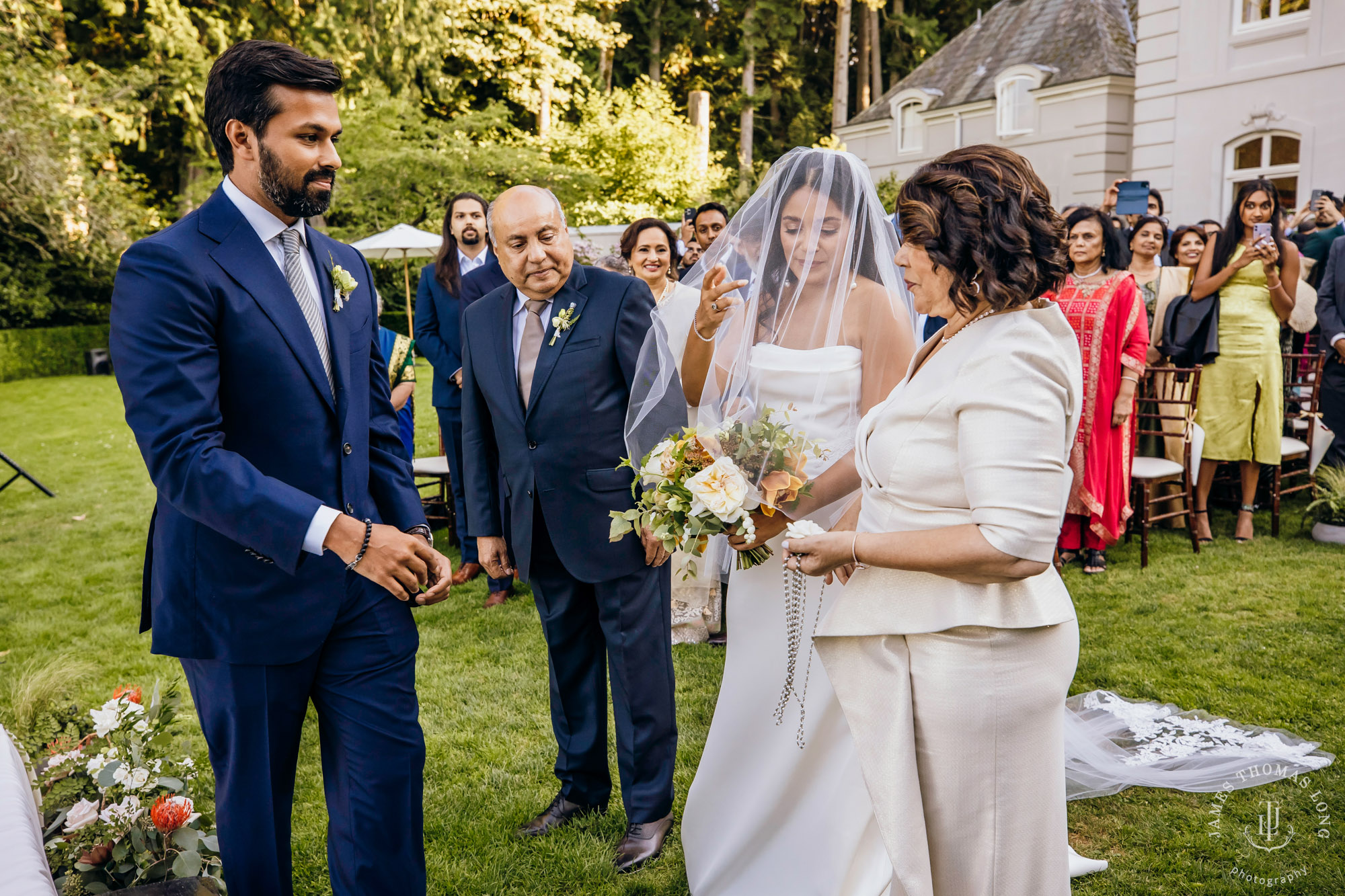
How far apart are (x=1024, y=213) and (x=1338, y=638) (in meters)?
4.50

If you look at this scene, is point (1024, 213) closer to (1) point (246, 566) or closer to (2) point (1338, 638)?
(1) point (246, 566)

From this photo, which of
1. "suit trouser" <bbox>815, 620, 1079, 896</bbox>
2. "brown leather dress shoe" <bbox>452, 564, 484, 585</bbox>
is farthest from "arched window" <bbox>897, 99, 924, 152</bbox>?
"suit trouser" <bbox>815, 620, 1079, 896</bbox>

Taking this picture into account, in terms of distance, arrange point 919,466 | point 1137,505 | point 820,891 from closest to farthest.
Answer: point 919,466
point 820,891
point 1137,505

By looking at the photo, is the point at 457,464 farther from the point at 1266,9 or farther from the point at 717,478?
the point at 1266,9

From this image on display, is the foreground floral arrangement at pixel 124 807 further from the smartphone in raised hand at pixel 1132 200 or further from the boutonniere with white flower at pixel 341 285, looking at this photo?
the smartphone in raised hand at pixel 1132 200

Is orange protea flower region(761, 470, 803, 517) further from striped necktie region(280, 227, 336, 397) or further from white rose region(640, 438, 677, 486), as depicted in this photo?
striped necktie region(280, 227, 336, 397)

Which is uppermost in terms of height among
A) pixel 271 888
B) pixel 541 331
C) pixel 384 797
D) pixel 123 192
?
pixel 123 192

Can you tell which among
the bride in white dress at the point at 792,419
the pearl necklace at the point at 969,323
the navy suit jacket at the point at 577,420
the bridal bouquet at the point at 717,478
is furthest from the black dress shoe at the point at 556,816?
the pearl necklace at the point at 969,323

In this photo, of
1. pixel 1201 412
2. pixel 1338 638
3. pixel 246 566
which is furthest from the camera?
pixel 1201 412

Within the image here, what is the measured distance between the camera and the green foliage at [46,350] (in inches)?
810

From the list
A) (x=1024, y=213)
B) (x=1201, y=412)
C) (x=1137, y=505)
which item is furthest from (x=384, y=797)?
(x=1201, y=412)

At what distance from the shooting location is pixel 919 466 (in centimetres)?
211

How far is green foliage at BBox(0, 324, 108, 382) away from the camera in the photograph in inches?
810

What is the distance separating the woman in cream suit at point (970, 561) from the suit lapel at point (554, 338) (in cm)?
136
